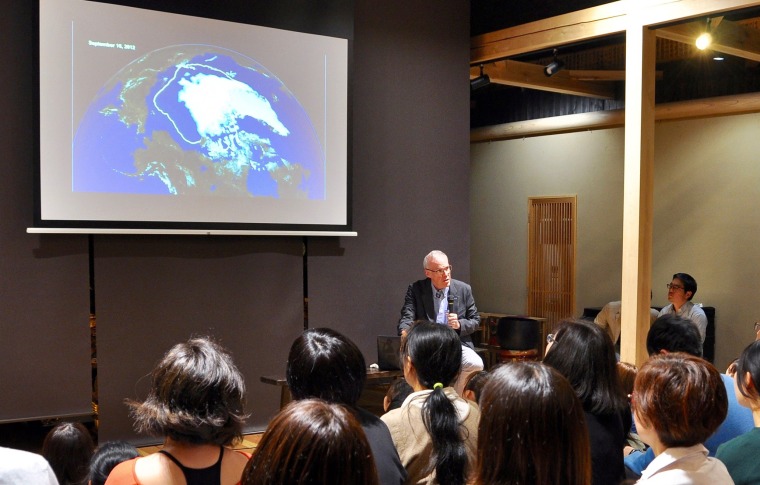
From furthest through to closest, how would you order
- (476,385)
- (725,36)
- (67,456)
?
(725,36) → (476,385) → (67,456)

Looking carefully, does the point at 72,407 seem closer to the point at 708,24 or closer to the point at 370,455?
the point at 370,455

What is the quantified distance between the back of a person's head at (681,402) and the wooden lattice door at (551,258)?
7.81 meters

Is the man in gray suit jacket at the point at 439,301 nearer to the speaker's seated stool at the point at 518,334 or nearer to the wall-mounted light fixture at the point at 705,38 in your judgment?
the speaker's seated stool at the point at 518,334

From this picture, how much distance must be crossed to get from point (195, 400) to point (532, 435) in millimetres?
807

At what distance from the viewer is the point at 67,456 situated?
2627mm

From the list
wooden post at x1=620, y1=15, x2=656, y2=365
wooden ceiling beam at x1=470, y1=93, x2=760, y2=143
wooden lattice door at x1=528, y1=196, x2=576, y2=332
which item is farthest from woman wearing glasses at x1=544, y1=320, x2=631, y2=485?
wooden lattice door at x1=528, y1=196, x2=576, y2=332

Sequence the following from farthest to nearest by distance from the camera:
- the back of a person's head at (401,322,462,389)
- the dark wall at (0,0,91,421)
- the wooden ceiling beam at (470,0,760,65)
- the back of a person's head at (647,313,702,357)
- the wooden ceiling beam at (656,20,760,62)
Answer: the wooden ceiling beam at (656,20,760,62), the wooden ceiling beam at (470,0,760,65), the dark wall at (0,0,91,421), the back of a person's head at (647,313,702,357), the back of a person's head at (401,322,462,389)

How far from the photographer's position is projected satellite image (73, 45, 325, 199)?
4.70 meters

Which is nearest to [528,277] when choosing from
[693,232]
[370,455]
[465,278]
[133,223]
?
[693,232]

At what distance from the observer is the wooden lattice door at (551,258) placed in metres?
9.64

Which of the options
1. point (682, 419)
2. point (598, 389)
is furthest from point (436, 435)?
point (682, 419)

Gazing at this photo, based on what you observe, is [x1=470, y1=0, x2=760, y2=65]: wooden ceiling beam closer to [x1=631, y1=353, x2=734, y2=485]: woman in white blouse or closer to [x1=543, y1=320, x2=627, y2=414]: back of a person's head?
[x1=543, y1=320, x2=627, y2=414]: back of a person's head

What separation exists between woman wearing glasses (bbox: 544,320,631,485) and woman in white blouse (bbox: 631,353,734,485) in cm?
45

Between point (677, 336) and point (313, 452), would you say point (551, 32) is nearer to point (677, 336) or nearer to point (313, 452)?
point (677, 336)
